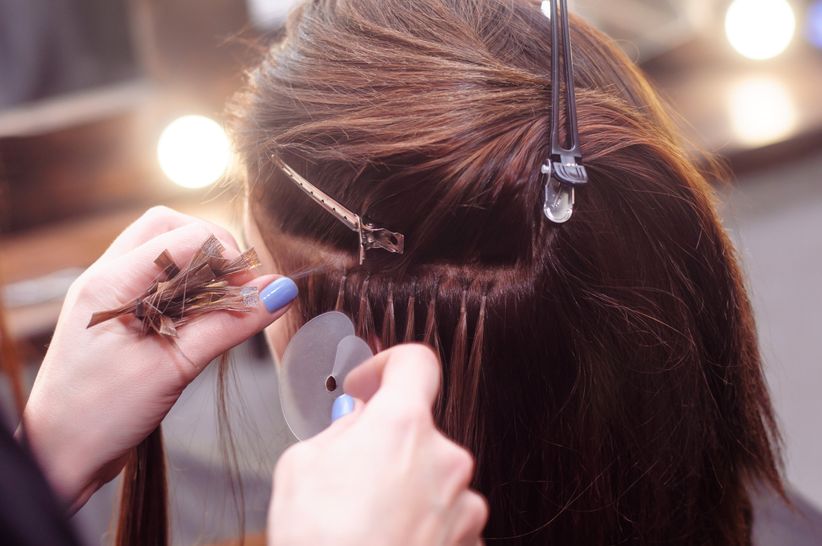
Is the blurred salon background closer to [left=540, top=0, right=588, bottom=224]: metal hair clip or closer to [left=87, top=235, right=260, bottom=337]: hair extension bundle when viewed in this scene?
[left=87, top=235, right=260, bottom=337]: hair extension bundle

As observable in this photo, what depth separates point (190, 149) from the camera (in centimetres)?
162

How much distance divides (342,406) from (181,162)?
1132 mm

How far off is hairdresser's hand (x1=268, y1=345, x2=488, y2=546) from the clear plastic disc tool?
135 millimetres

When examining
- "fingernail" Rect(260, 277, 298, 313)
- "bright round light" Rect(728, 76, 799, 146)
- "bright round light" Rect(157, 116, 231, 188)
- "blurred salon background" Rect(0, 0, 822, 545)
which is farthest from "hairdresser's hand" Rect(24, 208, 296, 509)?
"bright round light" Rect(728, 76, 799, 146)

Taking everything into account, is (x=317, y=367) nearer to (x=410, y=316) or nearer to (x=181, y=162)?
(x=410, y=316)

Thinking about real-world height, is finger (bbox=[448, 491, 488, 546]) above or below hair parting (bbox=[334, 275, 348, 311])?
below

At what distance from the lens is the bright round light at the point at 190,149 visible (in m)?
1.61

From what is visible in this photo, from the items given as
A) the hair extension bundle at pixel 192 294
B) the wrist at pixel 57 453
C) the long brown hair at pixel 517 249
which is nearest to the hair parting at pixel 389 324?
the long brown hair at pixel 517 249

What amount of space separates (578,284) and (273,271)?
0.27 m

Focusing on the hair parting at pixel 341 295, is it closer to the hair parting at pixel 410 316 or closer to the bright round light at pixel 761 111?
the hair parting at pixel 410 316

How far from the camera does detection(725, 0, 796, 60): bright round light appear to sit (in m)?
1.99

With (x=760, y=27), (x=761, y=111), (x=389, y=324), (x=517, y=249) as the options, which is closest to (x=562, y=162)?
Result: (x=517, y=249)

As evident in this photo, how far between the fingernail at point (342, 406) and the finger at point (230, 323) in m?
0.09

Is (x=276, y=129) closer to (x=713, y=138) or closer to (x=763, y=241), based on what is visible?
(x=713, y=138)
